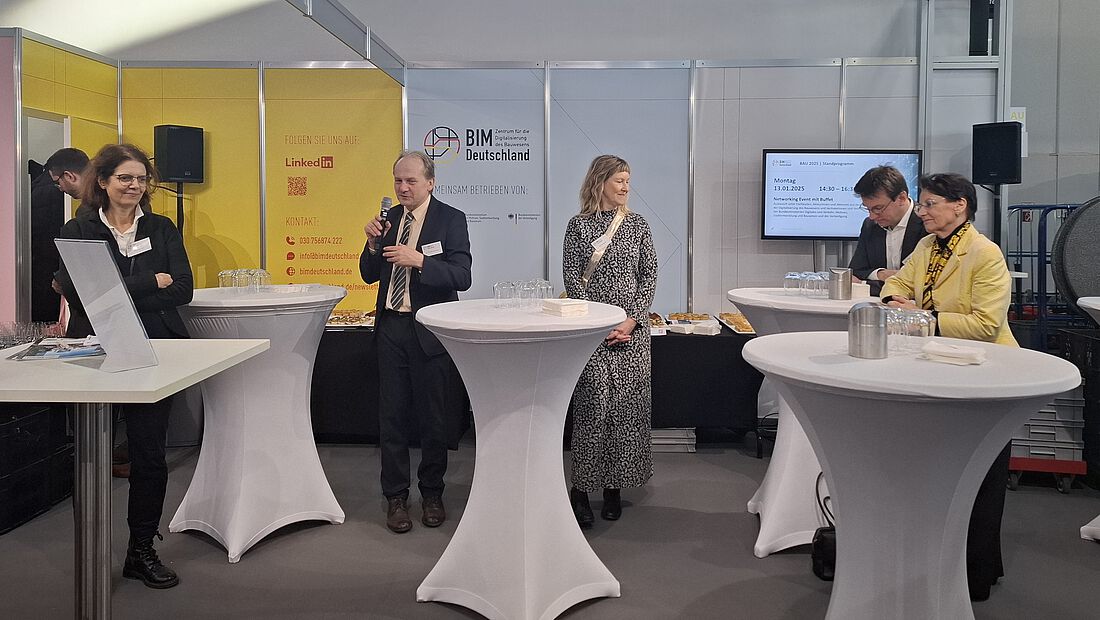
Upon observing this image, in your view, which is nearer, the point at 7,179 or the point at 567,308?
the point at 567,308

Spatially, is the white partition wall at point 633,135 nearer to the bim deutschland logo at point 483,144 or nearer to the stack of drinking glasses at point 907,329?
the bim deutschland logo at point 483,144

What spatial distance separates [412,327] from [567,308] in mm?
1097

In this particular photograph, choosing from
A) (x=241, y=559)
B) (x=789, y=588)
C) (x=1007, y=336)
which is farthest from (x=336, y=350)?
(x=1007, y=336)

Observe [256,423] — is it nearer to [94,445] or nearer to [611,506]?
[94,445]

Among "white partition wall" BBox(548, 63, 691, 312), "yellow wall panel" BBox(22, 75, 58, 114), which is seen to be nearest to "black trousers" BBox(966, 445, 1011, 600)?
"white partition wall" BBox(548, 63, 691, 312)

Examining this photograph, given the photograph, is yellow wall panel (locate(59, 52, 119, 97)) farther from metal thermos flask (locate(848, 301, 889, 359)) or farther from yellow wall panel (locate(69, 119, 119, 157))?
metal thermos flask (locate(848, 301, 889, 359))

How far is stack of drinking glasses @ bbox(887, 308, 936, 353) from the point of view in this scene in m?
2.31

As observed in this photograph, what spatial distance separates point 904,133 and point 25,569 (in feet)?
19.4

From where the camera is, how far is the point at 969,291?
9.18ft

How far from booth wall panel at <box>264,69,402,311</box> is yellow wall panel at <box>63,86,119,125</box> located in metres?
1.16

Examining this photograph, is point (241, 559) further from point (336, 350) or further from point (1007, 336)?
point (1007, 336)

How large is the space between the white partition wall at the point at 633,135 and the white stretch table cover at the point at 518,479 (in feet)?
10.5

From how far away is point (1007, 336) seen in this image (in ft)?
9.19

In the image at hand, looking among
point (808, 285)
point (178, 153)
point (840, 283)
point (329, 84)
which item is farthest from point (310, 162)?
point (840, 283)
